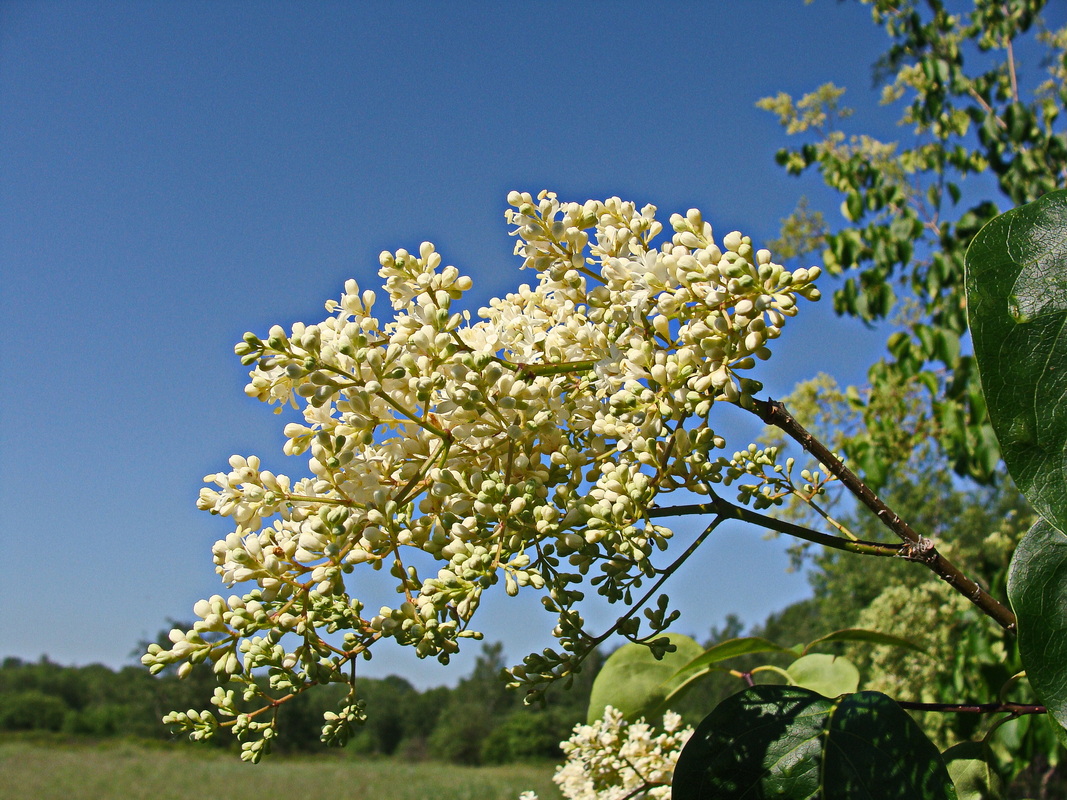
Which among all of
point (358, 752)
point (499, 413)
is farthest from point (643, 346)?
point (358, 752)

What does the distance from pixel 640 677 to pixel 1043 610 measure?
1243 millimetres

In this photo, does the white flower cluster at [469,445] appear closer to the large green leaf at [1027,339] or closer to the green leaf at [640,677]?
the large green leaf at [1027,339]

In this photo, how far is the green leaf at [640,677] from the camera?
6.25ft

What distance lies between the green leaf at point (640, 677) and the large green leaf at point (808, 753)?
0.88 meters

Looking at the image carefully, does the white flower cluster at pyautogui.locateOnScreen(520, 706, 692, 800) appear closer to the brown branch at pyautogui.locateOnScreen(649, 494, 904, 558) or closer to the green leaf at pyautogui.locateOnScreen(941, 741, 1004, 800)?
the green leaf at pyautogui.locateOnScreen(941, 741, 1004, 800)

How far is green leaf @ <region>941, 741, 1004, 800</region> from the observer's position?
1.22m

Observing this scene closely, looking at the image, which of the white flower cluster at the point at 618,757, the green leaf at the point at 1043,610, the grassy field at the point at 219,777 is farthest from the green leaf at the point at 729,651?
the grassy field at the point at 219,777

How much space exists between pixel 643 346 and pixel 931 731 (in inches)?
514

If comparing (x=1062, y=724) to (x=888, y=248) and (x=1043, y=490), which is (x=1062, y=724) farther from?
(x=888, y=248)

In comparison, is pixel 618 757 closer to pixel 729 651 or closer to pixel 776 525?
pixel 729 651

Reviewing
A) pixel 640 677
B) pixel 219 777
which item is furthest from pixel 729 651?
pixel 219 777

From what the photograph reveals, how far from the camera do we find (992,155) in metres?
4.98

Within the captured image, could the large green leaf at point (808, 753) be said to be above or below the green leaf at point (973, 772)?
above

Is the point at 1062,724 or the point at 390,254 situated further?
the point at 390,254
